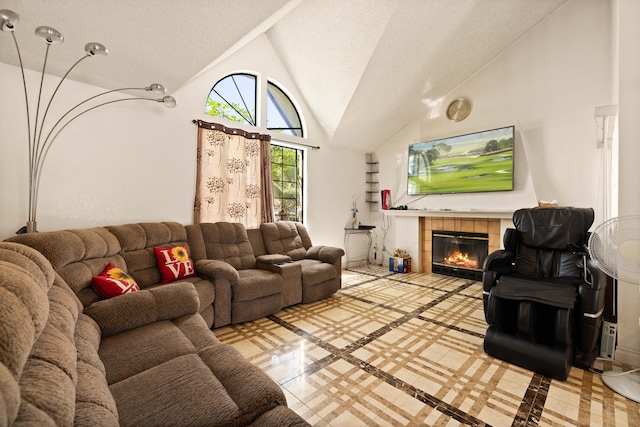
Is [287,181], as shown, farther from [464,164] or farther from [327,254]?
[464,164]

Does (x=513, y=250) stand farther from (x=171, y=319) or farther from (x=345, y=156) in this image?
(x=345, y=156)

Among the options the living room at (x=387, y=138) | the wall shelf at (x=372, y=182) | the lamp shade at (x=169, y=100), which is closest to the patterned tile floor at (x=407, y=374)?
the living room at (x=387, y=138)

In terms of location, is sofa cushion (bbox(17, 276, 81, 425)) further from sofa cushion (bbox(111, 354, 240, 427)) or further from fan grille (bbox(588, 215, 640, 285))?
fan grille (bbox(588, 215, 640, 285))

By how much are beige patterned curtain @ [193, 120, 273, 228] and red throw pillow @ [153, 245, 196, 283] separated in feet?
2.52

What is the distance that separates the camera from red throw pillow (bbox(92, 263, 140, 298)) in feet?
6.54

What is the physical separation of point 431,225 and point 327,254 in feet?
7.61

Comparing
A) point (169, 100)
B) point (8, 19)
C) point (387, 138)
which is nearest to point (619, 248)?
point (169, 100)

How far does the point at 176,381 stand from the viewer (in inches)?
44.9

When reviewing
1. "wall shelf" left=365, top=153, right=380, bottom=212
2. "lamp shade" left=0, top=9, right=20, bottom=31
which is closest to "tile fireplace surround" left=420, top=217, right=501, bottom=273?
"wall shelf" left=365, top=153, right=380, bottom=212

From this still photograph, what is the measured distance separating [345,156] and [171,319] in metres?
4.39

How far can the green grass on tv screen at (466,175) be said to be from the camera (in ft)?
13.9

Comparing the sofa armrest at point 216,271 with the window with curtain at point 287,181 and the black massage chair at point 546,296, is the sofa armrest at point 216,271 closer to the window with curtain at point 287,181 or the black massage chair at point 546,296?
the window with curtain at point 287,181

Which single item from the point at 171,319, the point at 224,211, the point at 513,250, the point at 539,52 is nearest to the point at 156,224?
the point at 224,211

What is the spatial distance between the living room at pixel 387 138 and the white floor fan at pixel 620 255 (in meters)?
0.39
